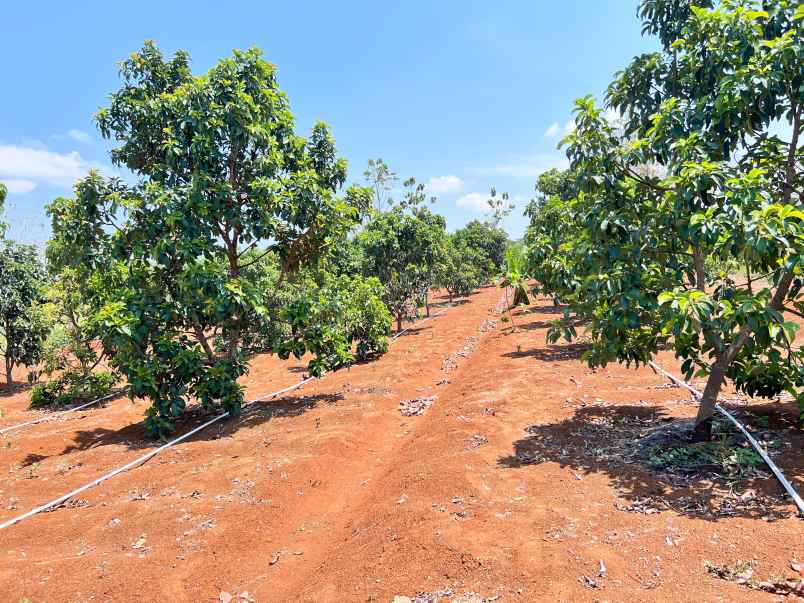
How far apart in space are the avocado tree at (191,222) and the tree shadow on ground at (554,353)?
17.8 feet

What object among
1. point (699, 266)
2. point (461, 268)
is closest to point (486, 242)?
point (461, 268)

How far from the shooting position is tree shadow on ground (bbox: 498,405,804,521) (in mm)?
4484

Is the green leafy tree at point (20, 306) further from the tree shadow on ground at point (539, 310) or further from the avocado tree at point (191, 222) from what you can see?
the tree shadow on ground at point (539, 310)

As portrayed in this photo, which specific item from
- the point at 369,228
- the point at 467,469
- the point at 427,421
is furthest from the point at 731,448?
the point at 369,228

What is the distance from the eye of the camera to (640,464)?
5633 mm

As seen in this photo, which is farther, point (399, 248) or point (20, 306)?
point (399, 248)

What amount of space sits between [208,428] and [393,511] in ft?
18.1

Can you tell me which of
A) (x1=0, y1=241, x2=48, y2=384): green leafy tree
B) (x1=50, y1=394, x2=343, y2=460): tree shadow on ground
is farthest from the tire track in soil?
(x1=0, y1=241, x2=48, y2=384): green leafy tree

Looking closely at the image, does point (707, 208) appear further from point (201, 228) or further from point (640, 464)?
point (201, 228)

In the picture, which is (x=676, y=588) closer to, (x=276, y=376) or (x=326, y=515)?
(x=326, y=515)

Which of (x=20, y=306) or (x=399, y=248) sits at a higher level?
(x=399, y=248)

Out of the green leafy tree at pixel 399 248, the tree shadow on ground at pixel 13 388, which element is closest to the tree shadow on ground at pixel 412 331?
the green leafy tree at pixel 399 248

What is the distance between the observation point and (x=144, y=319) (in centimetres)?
859

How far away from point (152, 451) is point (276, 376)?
6.39 meters
